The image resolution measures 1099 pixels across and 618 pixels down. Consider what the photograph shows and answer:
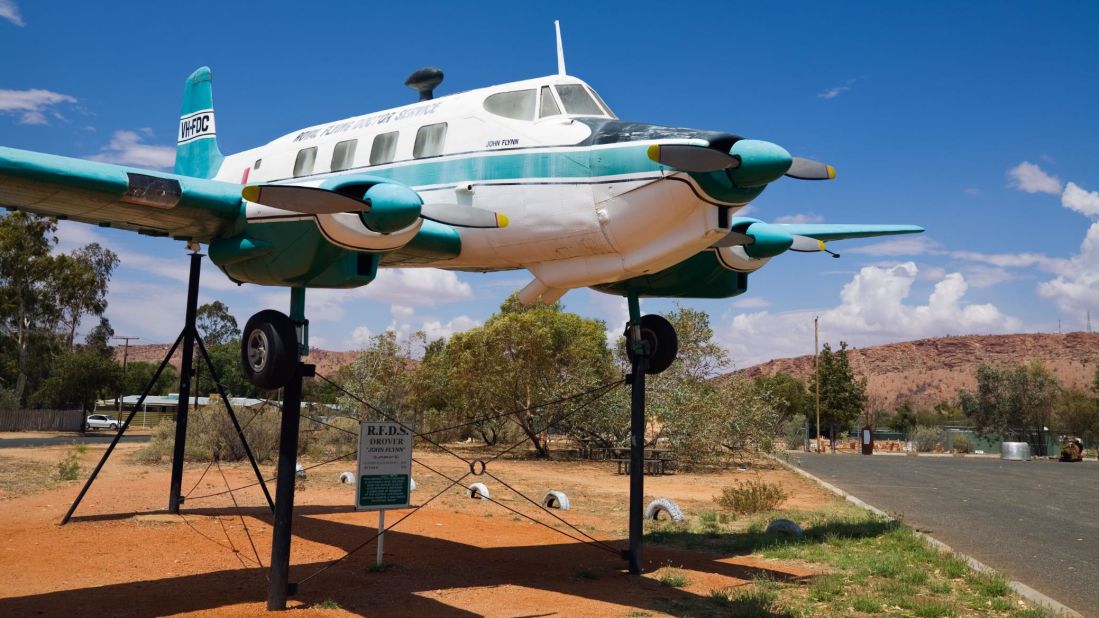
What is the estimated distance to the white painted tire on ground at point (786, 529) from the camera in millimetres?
12903

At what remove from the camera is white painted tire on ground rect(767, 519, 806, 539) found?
12.9 metres

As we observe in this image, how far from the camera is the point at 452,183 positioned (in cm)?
867

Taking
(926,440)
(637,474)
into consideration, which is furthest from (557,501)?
(926,440)

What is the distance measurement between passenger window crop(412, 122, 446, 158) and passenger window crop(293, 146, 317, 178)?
1789 mm

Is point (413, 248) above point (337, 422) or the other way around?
above

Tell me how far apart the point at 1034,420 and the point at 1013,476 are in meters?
29.8

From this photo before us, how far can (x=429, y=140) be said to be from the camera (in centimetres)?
901

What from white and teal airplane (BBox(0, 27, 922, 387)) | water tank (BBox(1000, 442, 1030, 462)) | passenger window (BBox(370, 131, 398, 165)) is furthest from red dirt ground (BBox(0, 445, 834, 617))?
water tank (BBox(1000, 442, 1030, 462))

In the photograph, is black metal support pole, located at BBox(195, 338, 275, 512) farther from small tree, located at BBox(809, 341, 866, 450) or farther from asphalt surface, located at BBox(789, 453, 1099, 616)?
small tree, located at BBox(809, 341, 866, 450)

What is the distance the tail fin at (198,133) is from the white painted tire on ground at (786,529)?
36.6 feet

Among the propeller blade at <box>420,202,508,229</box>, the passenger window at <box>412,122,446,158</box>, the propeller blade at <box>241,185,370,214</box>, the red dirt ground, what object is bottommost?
the red dirt ground

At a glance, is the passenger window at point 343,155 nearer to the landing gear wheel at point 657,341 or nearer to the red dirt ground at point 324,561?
the landing gear wheel at point 657,341

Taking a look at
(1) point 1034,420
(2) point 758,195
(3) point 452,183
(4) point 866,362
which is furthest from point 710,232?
(4) point 866,362

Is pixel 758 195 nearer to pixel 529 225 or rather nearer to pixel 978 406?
pixel 529 225
